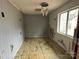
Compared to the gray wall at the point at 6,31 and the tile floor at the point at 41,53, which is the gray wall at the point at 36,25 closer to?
the tile floor at the point at 41,53

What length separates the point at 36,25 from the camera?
7.64m

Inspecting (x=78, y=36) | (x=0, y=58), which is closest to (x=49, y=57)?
(x=78, y=36)

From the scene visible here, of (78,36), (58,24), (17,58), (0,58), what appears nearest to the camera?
(0,58)

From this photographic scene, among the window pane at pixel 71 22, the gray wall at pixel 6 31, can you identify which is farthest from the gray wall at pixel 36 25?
the gray wall at pixel 6 31

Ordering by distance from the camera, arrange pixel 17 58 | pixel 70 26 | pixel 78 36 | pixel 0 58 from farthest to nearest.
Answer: pixel 70 26 < pixel 17 58 < pixel 78 36 < pixel 0 58

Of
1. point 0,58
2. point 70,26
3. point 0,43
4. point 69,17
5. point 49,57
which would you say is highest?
point 69,17

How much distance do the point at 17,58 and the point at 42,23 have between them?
496 centimetres

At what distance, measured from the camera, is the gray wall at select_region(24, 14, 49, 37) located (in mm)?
7535

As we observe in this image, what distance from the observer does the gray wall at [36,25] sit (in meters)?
7.54

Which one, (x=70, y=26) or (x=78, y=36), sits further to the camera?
(x=70, y=26)

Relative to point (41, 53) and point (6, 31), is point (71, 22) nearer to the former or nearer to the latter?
point (41, 53)

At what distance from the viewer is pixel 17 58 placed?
311 cm

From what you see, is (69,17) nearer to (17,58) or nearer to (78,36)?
(78,36)

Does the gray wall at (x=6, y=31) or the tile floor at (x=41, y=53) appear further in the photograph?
the tile floor at (x=41, y=53)
